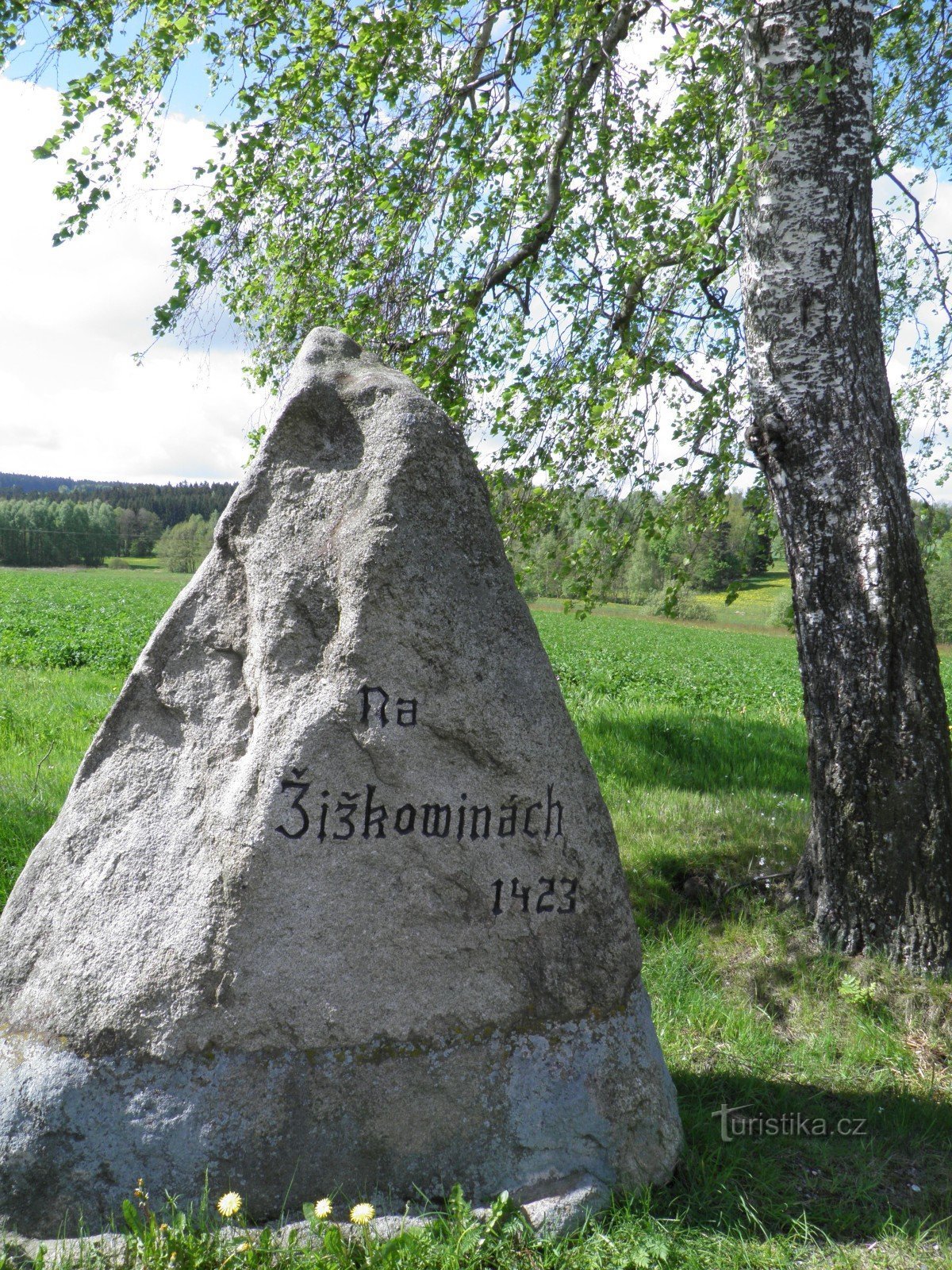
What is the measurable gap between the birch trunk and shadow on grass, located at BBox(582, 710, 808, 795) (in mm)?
2651

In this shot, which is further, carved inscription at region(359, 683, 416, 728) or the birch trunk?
the birch trunk

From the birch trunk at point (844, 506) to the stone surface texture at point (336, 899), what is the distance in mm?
1703

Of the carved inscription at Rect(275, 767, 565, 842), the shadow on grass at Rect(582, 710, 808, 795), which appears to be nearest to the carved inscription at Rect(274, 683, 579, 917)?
the carved inscription at Rect(275, 767, 565, 842)

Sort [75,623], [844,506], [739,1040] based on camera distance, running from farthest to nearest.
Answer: [75,623] < [844,506] < [739,1040]

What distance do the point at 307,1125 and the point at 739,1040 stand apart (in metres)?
2.01

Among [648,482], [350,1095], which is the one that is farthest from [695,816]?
[350,1095]

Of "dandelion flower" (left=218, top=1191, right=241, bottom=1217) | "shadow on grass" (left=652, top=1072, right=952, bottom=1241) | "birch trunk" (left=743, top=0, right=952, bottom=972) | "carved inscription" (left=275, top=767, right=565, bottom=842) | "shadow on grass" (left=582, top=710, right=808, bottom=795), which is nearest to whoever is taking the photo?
"dandelion flower" (left=218, top=1191, right=241, bottom=1217)

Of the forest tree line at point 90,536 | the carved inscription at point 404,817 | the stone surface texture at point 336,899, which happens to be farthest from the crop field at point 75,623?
the forest tree line at point 90,536

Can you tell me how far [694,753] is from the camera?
7.48 m

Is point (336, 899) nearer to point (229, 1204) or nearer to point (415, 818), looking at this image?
point (415, 818)

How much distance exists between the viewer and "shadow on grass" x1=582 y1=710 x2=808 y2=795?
6.89 m

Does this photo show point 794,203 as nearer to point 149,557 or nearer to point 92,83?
point 92,83

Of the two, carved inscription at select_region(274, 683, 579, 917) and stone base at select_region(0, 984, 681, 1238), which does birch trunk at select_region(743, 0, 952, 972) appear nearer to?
carved inscription at select_region(274, 683, 579, 917)

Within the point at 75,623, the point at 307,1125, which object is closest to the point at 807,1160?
the point at 307,1125
